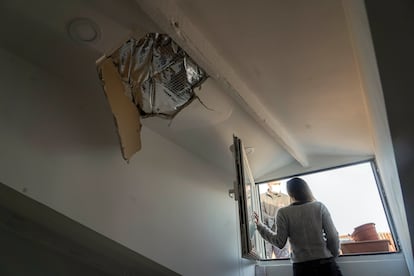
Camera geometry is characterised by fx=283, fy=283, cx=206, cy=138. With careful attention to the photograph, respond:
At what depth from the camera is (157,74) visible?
5.28ft

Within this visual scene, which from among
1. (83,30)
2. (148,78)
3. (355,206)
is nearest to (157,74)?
(148,78)

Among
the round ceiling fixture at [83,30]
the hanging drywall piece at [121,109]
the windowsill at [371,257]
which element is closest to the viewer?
the round ceiling fixture at [83,30]

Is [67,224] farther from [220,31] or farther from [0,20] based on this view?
[220,31]

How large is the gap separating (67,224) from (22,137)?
1.79 ft

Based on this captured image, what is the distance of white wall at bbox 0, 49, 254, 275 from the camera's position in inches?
55.4

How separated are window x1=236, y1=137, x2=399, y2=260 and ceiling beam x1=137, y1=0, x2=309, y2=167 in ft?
1.18

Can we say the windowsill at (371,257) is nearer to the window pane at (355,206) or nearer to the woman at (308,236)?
the window pane at (355,206)

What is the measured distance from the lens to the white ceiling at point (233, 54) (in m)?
1.30

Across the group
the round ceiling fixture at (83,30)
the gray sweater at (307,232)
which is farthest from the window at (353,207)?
the round ceiling fixture at (83,30)

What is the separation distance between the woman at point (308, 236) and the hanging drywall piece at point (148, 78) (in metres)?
1.24

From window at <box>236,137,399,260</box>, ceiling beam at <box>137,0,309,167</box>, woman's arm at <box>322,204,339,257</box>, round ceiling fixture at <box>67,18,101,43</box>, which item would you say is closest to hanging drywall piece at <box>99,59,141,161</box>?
round ceiling fixture at <box>67,18,101,43</box>

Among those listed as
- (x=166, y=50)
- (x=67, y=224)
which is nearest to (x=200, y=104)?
(x=166, y=50)

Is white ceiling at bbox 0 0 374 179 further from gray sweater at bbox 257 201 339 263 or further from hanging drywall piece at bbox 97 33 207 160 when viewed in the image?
gray sweater at bbox 257 201 339 263

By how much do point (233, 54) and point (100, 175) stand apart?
1.03 m
